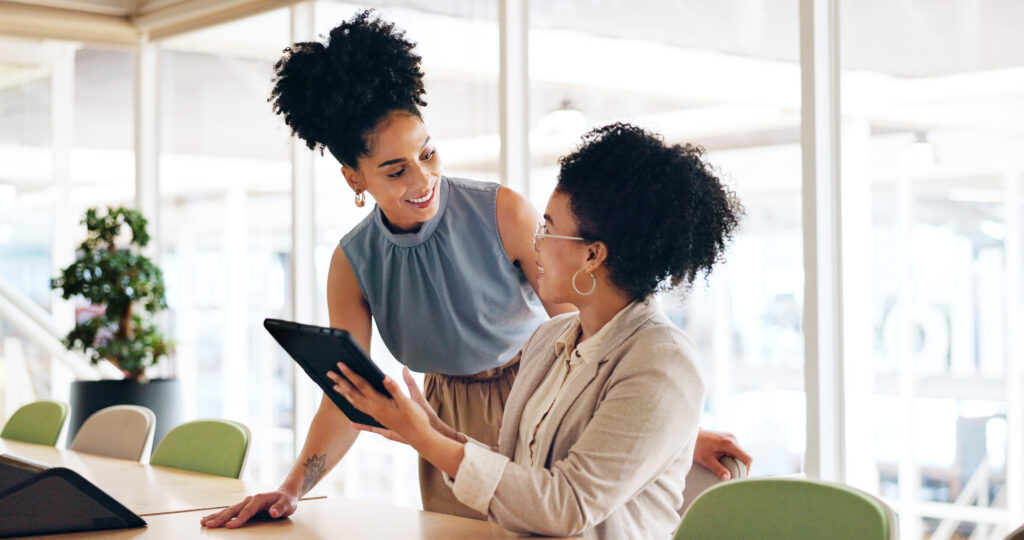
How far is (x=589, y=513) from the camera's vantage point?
1.75 metres

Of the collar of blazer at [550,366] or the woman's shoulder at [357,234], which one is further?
the woman's shoulder at [357,234]

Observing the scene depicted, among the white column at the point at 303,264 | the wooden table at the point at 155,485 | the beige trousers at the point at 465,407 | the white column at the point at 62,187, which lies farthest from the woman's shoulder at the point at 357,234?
the white column at the point at 62,187

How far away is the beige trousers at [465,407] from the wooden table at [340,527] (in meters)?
0.25

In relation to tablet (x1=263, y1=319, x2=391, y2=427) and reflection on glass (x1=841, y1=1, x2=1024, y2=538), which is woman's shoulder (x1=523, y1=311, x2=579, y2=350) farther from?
reflection on glass (x1=841, y1=1, x2=1024, y2=538)

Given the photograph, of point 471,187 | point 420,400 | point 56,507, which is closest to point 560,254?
point 420,400

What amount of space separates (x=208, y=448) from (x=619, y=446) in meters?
1.60

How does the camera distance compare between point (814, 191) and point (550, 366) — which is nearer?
point (550, 366)

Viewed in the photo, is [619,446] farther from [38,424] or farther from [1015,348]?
[38,424]

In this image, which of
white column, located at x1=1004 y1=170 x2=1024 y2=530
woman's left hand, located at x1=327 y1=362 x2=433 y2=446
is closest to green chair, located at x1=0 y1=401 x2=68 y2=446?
woman's left hand, located at x1=327 y1=362 x2=433 y2=446

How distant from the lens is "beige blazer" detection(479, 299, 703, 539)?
1737mm

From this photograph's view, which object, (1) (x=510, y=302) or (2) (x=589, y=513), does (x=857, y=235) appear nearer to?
(1) (x=510, y=302)

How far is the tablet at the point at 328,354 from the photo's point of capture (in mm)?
1718

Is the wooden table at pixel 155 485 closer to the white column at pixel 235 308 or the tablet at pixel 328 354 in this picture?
the tablet at pixel 328 354

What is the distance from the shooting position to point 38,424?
13.2ft
